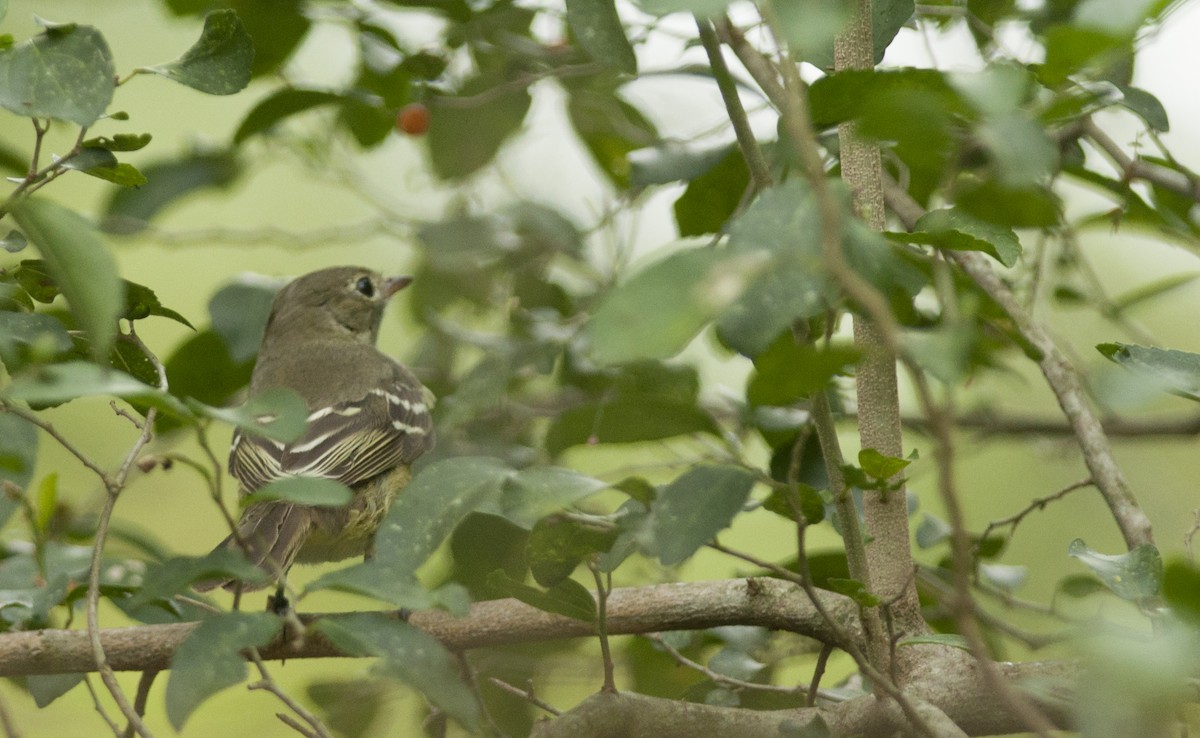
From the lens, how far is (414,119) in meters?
4.40

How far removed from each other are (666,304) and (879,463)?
872 millimetres

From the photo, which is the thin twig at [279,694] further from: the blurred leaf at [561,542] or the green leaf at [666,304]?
the green leaf at [666,304]

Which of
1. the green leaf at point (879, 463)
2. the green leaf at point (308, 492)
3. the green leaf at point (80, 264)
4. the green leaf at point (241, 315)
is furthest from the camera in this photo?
the green leaf at point (241, 315)

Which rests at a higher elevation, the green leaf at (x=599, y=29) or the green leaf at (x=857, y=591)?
the green leaf at (x=599, y=29)

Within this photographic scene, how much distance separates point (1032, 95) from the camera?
6.45 ft

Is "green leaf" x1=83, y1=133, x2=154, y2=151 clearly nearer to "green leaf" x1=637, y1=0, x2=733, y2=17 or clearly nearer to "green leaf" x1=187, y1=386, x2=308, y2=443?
"green leaf" x1=187, y1=386, x2=308, y2=443

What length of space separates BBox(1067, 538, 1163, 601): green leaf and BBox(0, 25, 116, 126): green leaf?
182cm

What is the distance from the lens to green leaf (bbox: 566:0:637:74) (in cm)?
218

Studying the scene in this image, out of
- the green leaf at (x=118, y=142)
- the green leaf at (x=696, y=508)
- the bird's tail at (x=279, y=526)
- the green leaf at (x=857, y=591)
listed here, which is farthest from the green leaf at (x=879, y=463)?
the bird's tail at (x=279, y=526)

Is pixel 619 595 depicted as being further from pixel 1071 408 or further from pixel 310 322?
pixel 310 322

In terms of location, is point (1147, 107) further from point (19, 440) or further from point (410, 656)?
point (19, 440)

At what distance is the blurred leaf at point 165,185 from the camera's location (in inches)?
164

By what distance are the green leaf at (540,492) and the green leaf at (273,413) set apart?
337 mm

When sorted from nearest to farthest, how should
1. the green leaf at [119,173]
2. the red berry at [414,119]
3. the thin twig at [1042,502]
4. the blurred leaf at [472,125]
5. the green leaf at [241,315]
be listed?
the green leaf at [119,173]
the thin twig at [1042,502]
the green leaf at [241,315]
the blurred leaf at [472,125]
the red berry at [414,119]
